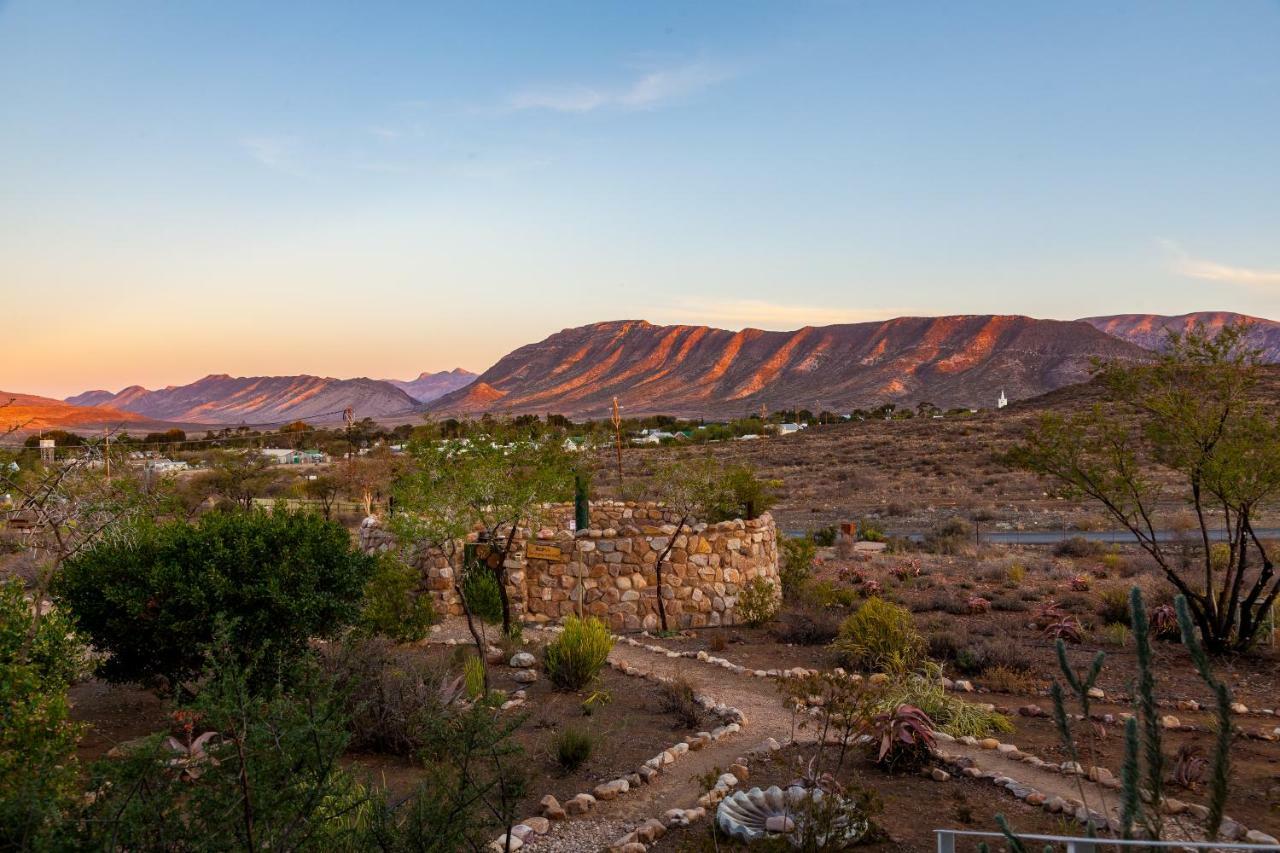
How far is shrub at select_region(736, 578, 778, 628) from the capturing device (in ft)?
44.9

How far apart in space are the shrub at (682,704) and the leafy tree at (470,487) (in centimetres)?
284

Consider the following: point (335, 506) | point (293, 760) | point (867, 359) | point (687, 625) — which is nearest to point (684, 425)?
point (867, 359)

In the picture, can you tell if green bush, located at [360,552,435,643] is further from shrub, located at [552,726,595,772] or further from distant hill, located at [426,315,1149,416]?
distant hill, located at [426,315,1149,416]

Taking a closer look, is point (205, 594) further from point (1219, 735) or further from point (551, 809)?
point (1219, 735)

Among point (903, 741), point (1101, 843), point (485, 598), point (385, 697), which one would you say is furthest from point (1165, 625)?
point (1101, 843)

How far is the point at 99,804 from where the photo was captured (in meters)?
3.74

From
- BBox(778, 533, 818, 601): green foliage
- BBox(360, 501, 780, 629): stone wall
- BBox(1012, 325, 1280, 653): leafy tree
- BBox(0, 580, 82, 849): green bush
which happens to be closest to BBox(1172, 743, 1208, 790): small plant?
BBox(1012, 325, 1280, 653): leafy tree

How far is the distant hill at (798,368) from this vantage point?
93.4m

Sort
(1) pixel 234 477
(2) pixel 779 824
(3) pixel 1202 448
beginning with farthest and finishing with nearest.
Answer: (1) pixel 234 477 → (3) pixel 1202 448 → (2) pixel 779 824

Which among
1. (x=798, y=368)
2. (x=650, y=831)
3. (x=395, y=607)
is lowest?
(x=650, y=831)

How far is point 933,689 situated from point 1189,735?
2340mm

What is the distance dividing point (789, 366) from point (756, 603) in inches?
3915

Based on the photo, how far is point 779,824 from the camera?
5707 mm

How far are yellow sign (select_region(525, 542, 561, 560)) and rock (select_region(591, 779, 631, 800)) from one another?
→ 23.4ft
